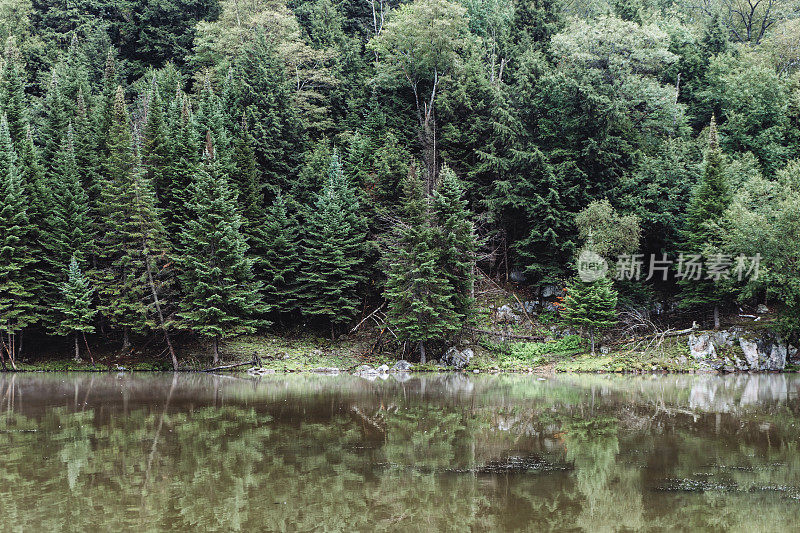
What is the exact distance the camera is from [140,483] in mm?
10875

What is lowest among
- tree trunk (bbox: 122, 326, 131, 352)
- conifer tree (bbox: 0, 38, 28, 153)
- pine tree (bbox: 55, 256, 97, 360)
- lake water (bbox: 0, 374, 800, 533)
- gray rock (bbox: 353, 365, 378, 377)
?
gray rock (bbox: 353, 365, 378, 377)

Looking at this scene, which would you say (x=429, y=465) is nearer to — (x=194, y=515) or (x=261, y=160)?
(x=194, y=515)

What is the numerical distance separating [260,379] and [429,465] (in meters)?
18.0

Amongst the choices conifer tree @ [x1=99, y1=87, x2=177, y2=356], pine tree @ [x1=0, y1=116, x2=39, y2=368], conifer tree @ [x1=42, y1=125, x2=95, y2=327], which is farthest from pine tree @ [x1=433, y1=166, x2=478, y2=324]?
pine tree @ [x1=0, y1=116, x2=39, y2=368]

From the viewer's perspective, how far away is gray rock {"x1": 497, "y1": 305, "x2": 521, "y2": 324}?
37844 millimetres

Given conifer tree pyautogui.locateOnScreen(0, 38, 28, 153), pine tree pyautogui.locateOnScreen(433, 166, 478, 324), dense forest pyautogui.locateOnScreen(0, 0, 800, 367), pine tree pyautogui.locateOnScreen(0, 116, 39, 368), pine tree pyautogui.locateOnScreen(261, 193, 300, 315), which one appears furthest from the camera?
conifer tree pyautogui.locateOnScreen(0, 38, 28, 153)

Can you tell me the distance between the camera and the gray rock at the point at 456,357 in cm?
3322

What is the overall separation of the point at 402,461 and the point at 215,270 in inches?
879

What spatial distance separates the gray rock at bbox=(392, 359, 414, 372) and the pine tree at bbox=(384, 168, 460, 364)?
879 millimetres

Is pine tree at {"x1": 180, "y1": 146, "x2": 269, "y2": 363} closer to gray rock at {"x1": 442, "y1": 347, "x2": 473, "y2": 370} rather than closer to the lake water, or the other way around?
the lake water

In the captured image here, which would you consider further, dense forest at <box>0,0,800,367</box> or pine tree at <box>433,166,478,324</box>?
pine tree at <box>433,166,478,324</box>

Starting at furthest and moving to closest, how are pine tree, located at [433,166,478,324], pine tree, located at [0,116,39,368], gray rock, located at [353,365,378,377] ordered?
pine tree, located at [433,166,478,324], pine tree, located at [0,116,39,368], gray rock, located at [353,365,378,377]

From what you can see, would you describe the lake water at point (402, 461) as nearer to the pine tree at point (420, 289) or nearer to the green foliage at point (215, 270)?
the pine tree at point (420, 289)

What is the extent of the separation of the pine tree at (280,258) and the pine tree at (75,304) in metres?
9.56
